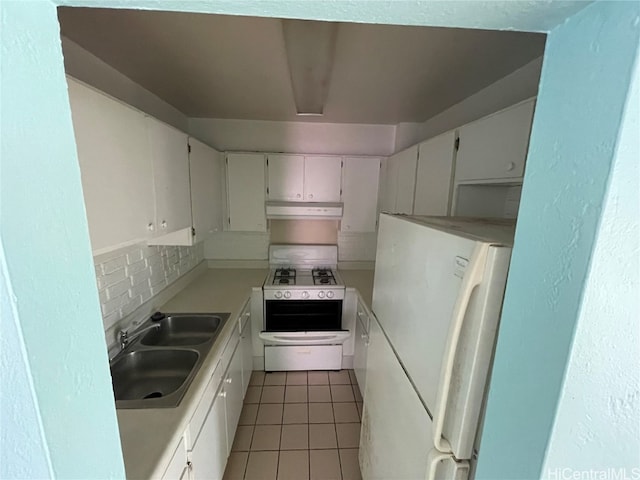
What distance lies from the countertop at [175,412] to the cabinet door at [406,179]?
2.62ft

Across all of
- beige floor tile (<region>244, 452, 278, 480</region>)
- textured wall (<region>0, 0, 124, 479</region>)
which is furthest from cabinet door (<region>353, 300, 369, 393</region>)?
textured wall (<region>0, 0, 124, 479</region>)

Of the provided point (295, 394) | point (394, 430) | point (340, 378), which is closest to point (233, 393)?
point (295, 394)

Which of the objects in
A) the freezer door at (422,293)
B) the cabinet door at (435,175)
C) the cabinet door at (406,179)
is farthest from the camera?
the cabinet door at (406,179)

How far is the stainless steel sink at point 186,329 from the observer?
72.8 inches

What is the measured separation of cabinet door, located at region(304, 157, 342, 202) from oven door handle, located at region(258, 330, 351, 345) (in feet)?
4.05

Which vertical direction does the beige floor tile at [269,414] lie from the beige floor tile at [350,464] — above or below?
above

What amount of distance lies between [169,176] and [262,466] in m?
1.85

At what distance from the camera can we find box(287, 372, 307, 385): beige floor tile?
2598 millimetres

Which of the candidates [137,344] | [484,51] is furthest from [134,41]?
[484,51]

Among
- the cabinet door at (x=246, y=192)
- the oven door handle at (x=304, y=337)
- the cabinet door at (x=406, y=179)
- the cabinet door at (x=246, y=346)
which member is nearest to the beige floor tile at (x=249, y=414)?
the cabinet door at (x=246, y=346)

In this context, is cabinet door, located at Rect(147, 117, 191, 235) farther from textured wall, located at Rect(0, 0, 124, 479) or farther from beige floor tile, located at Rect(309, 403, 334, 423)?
beige floor tile, located at Rect(309, 403, 334, 423)

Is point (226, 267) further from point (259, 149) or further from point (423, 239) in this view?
point (423, 239)

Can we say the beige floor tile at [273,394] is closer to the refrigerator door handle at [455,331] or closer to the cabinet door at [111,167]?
the cabinet door at [111,167]

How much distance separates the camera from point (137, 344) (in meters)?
1.58
